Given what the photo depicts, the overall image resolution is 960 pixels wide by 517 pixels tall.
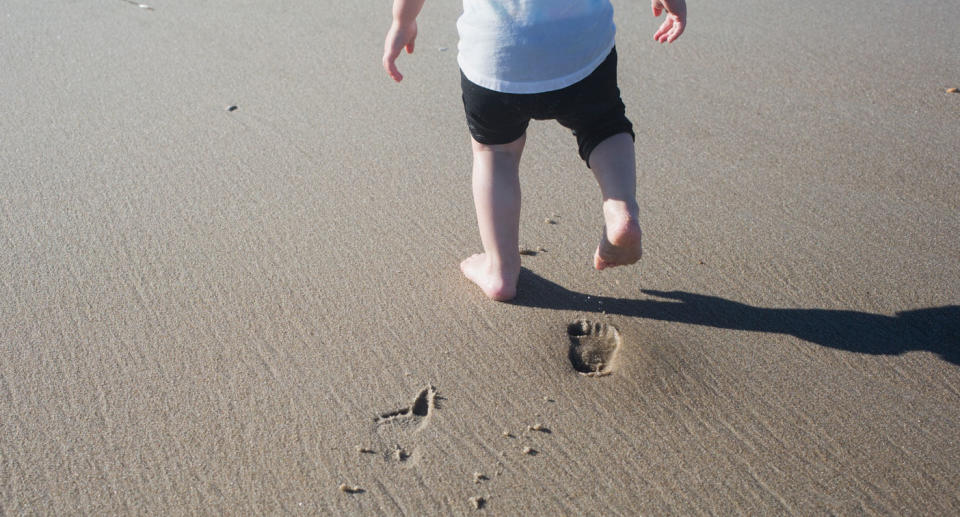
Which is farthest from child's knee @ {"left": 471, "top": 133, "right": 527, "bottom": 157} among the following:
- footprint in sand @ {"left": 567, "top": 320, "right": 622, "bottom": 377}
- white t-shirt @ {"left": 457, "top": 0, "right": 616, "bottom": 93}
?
footprint in sand @ {"left": 567, "top": 320, "right": 622, "bottom": 377}

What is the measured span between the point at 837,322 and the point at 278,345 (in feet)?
4.66

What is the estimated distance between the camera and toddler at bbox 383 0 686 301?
1796 millimetres

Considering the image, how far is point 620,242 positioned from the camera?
1.84 m

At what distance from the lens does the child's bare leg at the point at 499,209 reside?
6.61ft

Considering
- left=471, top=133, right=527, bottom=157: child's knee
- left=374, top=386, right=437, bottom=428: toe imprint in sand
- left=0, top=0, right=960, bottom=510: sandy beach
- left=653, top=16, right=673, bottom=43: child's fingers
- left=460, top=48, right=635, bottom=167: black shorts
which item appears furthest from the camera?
left=653, top=16, right=673, bottom=43: child's fingers

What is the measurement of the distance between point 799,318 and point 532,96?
90cm

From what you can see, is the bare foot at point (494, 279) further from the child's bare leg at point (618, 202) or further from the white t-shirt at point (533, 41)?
the white t-shirt at point (533, 41)

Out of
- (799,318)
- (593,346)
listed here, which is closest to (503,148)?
(593,346)

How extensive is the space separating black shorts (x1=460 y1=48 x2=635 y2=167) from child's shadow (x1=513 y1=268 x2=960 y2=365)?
0.40 m

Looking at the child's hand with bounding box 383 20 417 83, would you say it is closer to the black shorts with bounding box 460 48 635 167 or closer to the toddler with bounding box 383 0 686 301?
the toddler with bounding box 383 0 686 301

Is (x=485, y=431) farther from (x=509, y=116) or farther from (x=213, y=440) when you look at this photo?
(x=509, y=116)

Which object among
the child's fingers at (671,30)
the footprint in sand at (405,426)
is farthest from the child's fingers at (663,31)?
the footprint in sand at (405,426)

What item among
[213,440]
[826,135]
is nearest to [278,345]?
[213,440]

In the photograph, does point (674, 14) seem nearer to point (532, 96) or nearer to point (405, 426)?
point (532, 96)
